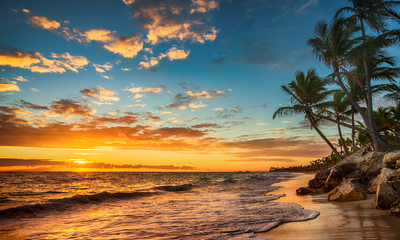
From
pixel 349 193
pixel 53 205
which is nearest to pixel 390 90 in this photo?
pixel 349 193

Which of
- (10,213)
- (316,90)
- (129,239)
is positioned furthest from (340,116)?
(10,213)

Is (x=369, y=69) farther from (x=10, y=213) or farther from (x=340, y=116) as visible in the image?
(x=10, y=213)

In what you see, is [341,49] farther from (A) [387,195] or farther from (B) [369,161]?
(A) [387,195]

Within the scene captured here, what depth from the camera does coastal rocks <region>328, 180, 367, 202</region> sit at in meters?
8.56

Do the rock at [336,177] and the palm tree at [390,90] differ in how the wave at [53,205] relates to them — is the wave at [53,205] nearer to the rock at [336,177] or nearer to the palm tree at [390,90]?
the rock at [336,177]

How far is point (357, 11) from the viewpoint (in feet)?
60.8

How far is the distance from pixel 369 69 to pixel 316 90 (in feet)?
15.8

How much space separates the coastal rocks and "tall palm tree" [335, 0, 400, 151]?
432 inches

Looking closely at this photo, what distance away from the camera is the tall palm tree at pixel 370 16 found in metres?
16.9

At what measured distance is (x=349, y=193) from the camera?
8.75m

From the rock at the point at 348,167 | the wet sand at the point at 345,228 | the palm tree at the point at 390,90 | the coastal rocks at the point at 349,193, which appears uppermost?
the palm tree at the point at 390,90

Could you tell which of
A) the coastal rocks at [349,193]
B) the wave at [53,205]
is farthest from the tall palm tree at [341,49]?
the wave at [53,205]

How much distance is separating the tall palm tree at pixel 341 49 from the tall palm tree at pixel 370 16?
0.87ft

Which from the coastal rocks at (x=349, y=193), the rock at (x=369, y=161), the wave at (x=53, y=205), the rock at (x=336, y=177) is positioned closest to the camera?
the coastal rocks at (x=349, y=193)
